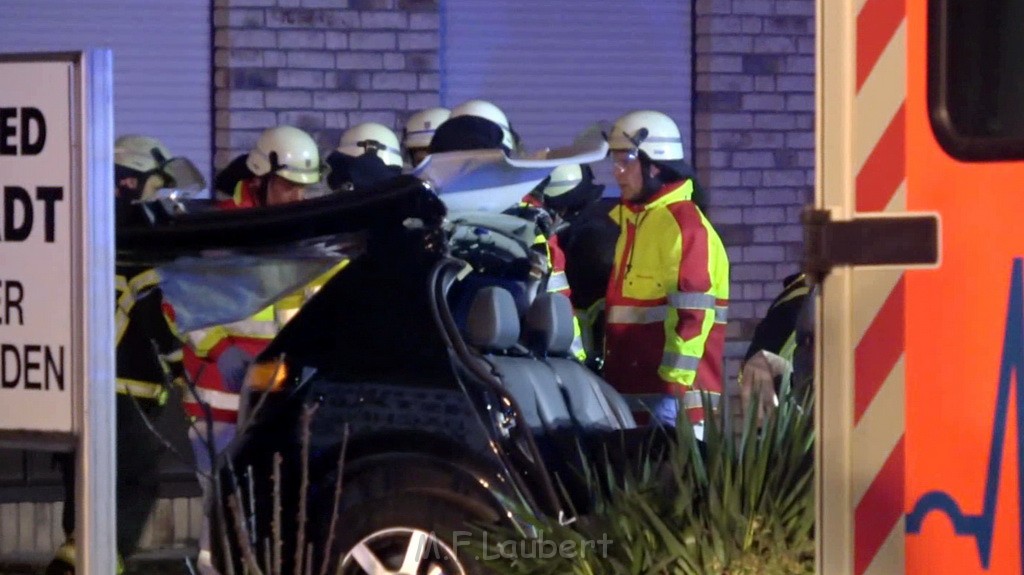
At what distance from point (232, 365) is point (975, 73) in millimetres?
4615

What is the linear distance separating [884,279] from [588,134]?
5.25 meters

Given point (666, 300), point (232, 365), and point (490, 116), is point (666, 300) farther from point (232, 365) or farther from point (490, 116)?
point (232, 365)

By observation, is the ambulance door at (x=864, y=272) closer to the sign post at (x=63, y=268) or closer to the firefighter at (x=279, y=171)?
the sign post at (x=63, y=268)

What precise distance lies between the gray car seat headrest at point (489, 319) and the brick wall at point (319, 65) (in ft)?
13.2

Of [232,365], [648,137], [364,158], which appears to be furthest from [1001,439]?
[364,158]

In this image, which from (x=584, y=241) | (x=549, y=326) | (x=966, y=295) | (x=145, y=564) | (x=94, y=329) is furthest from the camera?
(x=584, y=241)

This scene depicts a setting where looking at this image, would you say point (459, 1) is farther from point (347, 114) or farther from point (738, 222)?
point (738, 222)

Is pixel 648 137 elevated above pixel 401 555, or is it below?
above

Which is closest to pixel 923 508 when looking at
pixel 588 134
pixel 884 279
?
pixel 884 279

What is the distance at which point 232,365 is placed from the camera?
6.55 m

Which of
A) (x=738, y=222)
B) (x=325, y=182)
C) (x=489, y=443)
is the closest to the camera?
(x=489, y=443)

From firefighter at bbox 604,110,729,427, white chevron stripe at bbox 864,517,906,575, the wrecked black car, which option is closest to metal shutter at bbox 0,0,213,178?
firefighter at bbox 604,110,729,427

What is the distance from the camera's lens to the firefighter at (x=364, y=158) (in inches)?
303

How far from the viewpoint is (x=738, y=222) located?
9.84 meters
